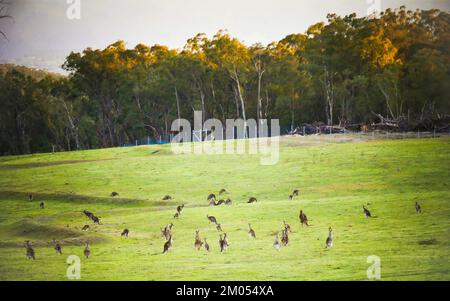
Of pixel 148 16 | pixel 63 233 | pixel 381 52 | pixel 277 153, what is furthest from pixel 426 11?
pixel 63 233

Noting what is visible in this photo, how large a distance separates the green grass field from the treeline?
16.4 feet

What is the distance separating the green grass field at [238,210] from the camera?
788 inches

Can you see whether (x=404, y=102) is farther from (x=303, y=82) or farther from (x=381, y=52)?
(x=303, y=82)

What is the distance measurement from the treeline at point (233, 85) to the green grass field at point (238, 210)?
16.4ft

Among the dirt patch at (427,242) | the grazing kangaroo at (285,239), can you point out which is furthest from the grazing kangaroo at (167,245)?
the dirt patch at (427,242)

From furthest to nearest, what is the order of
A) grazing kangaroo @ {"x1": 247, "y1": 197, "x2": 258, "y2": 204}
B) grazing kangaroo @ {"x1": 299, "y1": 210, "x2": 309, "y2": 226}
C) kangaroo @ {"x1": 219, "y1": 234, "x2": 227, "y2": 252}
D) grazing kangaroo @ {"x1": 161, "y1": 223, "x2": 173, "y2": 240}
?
1. grazing kangaroo @ {"x1": 247, "y1": 197, "x2": 258, "y2": 204}
2. grazing kangaroo @ {"x1": 299, "y1": 210, "x2": 309, "y2": 226}
3. grazing kangaroo @ {"x1": 161, "y1": 223, "x2": 173, "y2": 240}
4. kangaroo @ {"x1": 219, "y1": 234, "x2": 227, "y2": 252}

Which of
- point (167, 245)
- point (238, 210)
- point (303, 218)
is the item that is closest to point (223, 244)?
point (167, 245)

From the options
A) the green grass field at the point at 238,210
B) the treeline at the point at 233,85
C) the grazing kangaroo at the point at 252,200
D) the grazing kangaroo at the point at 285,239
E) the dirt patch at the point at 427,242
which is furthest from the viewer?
the treeline at the point at 233,85

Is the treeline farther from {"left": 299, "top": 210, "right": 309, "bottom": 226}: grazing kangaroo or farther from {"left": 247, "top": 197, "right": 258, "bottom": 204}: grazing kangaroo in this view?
{"left": 299, "top": 210, "right": 309, "bottom": 226}: grazing kangaroo

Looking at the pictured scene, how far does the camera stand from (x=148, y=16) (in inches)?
1305

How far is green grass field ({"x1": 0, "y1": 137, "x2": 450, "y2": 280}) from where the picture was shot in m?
20.0

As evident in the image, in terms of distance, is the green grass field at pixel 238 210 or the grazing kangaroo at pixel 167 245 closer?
the green grass field at pixel 238 210

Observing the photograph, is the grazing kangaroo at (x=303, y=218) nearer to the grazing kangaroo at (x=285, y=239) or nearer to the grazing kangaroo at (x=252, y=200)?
the grazing kangaroo at (x=285, y=239)

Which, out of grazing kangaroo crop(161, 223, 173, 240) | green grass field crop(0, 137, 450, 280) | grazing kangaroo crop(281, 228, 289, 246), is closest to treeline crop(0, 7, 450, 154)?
green grass field crop(0, 137, 450, 280)
